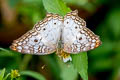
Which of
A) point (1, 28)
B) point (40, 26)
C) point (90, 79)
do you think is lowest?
point (90, 79)

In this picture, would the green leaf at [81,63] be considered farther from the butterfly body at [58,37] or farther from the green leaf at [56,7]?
the green leaf at [56,7]

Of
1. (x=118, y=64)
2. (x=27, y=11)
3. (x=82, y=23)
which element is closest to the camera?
(x=82, y=23)

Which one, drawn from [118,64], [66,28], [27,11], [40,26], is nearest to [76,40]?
[66,28]

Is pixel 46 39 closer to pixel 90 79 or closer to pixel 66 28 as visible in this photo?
pixel 66 28

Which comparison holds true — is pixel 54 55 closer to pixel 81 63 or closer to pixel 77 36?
pixel 77 36

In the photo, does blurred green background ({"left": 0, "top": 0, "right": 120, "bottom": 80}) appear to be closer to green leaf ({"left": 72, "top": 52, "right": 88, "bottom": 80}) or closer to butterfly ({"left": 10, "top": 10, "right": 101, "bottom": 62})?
A: butterfly ({"left": 10, "top": 10, "right": 101, "bottom": 62})

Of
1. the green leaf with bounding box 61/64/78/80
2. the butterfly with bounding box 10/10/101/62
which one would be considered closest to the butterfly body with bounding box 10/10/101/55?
the butterfly with bounding box 10/10/101/62

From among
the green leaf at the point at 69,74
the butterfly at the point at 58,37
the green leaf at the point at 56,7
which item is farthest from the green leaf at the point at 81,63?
the green leaf at the point at 69,74
